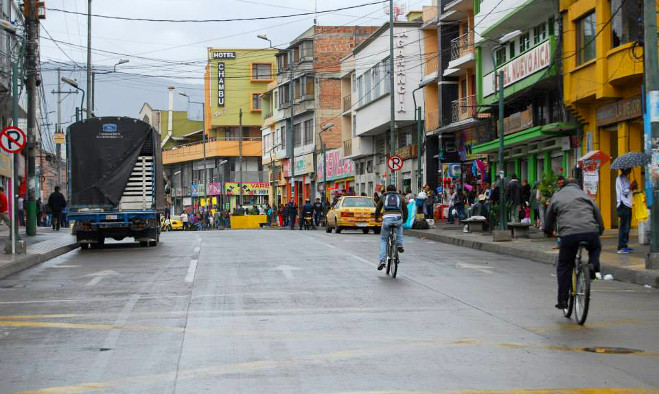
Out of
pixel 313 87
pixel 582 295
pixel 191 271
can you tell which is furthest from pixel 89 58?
pixel 582 295

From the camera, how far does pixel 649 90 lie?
1789cm

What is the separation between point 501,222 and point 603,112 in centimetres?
532

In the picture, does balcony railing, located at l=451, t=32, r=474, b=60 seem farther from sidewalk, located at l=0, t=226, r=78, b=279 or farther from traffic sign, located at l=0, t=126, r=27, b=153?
traffic sign, located at l=0, t=126, r=27, b=153

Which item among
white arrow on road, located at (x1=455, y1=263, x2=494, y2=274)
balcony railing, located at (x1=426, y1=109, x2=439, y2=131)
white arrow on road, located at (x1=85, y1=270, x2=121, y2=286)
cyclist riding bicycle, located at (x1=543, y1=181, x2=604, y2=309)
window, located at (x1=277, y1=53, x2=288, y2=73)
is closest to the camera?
cyclist riding bicycle, located at (x1=543, y1=181, x2=604, y2=309)

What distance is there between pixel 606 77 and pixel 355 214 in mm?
14156

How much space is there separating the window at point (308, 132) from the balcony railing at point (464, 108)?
32.2m

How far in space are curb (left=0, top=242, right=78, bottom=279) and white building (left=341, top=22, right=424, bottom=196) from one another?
26695 mm

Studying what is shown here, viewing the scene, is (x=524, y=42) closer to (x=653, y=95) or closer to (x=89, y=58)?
(x=89, y=58)

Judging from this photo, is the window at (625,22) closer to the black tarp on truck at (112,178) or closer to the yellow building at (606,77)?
the yellow building at (606,77)

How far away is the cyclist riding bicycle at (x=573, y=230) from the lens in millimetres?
11812

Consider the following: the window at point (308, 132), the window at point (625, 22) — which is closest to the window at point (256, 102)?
the window at point (308, 132)

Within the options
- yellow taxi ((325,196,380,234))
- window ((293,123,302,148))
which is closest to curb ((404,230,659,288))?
yellow taxi ((325,196,380,234))

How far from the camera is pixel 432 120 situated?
176 feet

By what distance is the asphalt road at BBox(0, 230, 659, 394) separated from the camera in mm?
7820
